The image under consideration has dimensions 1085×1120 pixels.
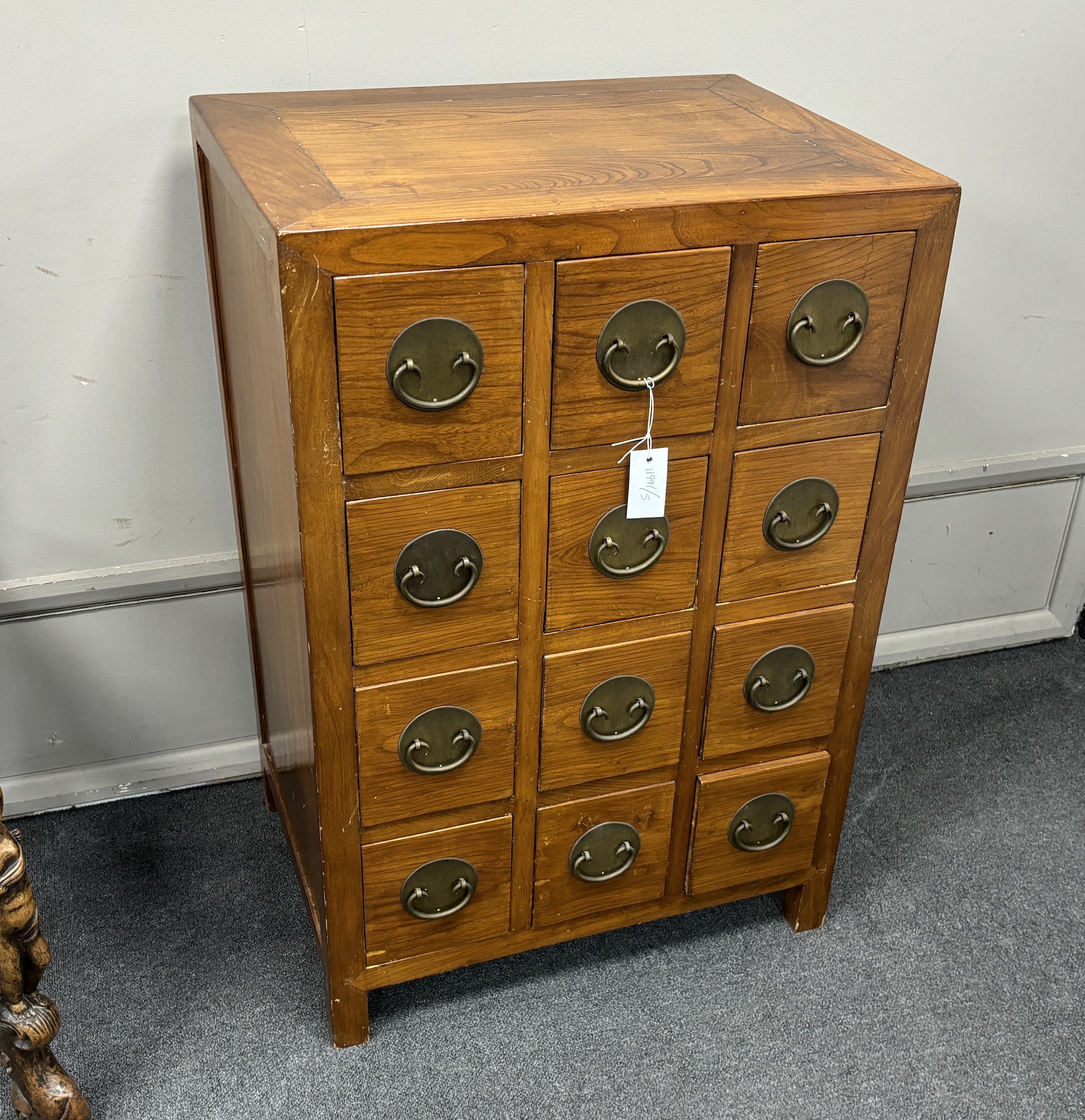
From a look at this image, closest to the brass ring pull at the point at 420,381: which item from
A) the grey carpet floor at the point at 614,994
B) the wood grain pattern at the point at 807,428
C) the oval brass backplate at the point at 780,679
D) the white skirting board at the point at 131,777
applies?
the wood grain pattern at the point at 807,428

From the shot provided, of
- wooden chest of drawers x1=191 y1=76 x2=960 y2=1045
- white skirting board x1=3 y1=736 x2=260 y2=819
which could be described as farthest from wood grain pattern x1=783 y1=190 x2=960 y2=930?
white skirting board x1=3 y1=736 x2=260 y2=819

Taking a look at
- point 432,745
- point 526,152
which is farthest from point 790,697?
point 526,152

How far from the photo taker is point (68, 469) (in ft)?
5.39

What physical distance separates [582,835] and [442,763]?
0.80 ft

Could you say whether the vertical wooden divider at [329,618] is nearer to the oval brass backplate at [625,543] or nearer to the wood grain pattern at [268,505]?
the wood grain pattern at [268,505]

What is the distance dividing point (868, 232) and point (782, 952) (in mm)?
1018

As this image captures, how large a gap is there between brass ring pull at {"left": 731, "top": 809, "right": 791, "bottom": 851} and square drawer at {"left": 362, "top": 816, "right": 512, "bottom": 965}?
1.04 ft

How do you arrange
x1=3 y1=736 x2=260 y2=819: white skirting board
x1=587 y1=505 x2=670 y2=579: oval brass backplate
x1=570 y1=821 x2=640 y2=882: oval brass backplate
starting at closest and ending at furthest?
x1=587 y1=505 x2=670 y2=579: oval brass backplate < x1=570 y1=821 x2=640 y2=882: oval brass backplate < x1=3 y1=736 x2=260 y2=819: white skirting board

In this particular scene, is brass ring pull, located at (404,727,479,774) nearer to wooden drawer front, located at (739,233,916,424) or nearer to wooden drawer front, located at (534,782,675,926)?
wooden drawer front, located at (534,782,675,926)

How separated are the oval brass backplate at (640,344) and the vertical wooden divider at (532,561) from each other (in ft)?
0.20

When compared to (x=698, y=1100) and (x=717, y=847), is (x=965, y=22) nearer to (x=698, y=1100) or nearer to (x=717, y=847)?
(x=717, y=847)

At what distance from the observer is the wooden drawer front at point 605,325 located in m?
1.11

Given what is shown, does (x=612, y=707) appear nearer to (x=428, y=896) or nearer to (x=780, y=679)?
(x=780, y=679)

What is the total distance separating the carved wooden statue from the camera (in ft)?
4.00
